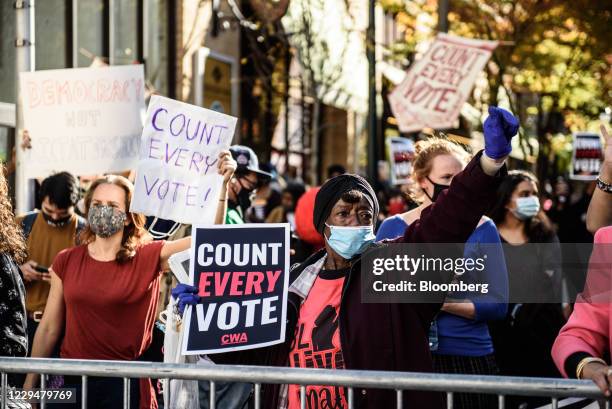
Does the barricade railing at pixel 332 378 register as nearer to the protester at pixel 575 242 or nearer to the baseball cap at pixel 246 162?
the baseball cap at pixel 246 162

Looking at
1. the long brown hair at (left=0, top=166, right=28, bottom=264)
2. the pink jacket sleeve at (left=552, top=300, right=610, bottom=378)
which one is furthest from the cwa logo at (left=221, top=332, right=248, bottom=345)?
the pink jacket sleeve at (left=552, top=300, right=610, bottom=378)

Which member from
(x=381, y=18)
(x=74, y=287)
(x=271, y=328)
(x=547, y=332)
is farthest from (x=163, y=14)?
(x=381, y=18)

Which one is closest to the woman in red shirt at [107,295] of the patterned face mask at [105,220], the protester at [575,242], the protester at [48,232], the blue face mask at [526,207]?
the patterned face mask at [105,220]

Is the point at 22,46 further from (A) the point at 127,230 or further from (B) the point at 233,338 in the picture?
(B) the point at 233,338

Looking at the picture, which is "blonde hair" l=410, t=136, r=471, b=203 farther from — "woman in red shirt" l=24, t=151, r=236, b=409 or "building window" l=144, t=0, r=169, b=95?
"building window" l=144, t=0, r=169, b=95

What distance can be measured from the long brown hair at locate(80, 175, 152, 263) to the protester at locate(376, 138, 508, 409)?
1.22m

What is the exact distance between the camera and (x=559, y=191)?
724 inches

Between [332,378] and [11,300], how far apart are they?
1.50 m

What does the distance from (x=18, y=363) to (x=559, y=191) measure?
1557 centimetres

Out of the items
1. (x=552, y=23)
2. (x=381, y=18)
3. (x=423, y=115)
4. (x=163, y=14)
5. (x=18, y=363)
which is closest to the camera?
(x=18, y=363)

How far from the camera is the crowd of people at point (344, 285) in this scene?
151 inches

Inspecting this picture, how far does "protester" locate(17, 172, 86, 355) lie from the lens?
719 cm

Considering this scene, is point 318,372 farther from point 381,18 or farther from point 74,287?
point 381,18

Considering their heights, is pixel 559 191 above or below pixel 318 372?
above
